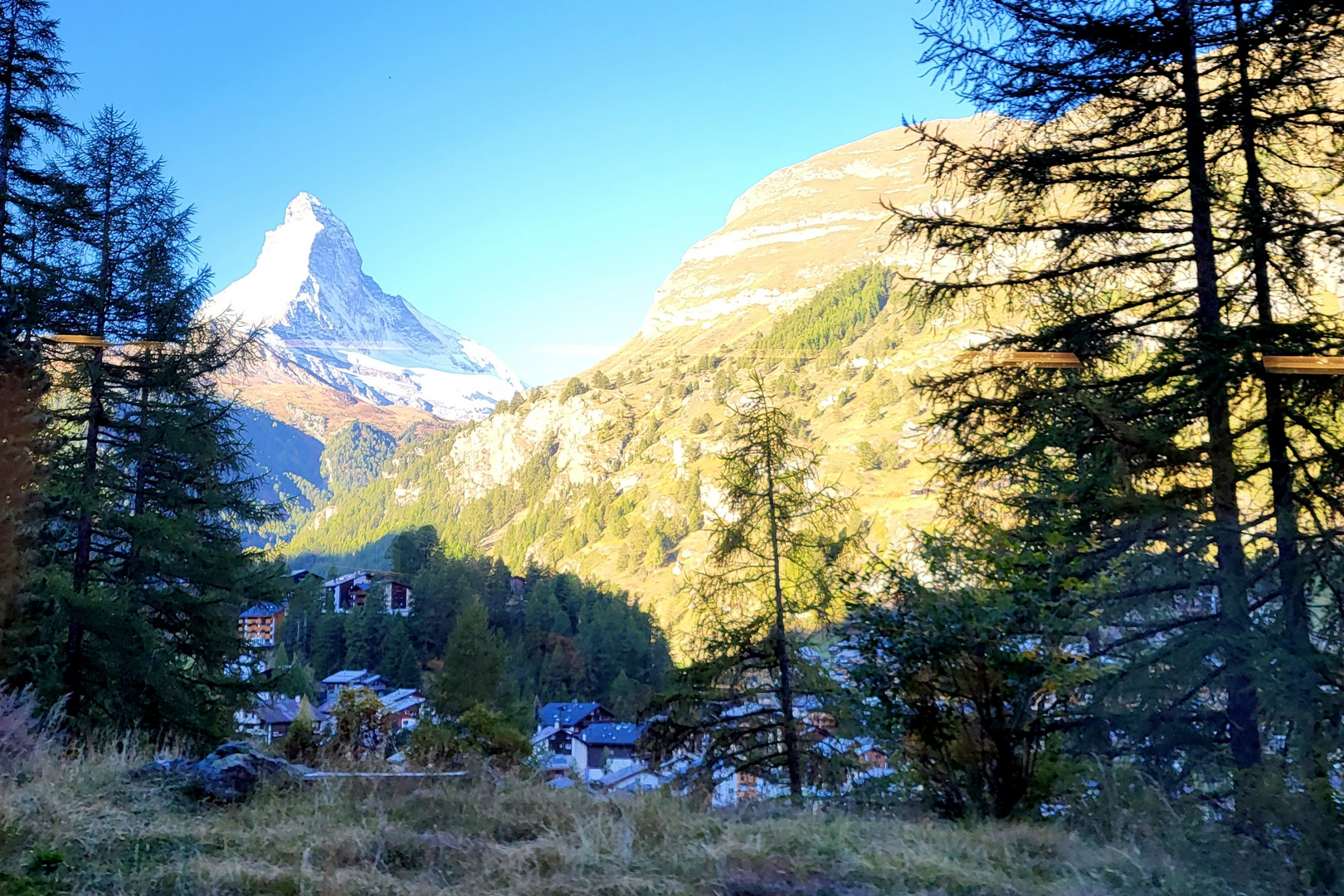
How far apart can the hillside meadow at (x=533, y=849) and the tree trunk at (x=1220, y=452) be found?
1.72 m

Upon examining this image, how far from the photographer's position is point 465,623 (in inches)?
1523

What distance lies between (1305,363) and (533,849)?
7.24m

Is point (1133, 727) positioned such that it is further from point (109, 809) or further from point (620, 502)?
point (620, 502)

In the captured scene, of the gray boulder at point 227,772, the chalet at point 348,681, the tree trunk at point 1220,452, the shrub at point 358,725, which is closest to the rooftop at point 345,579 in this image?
the chalet at point 348,681

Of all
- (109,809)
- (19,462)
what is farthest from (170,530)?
(109,809)

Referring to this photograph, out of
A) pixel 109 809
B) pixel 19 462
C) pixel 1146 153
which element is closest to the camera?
pixel 109 809

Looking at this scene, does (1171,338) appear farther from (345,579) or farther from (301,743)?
(345,579)

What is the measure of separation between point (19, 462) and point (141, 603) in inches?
149

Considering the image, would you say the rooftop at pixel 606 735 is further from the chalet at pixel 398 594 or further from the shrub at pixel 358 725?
the chalet at pixel 398 594

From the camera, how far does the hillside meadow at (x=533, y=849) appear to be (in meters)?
4.06

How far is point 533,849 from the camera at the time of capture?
Answer: 14.6ft

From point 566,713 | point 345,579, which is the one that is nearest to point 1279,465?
point 566,713

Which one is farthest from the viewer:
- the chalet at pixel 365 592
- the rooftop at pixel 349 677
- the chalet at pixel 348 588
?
the chalet at pixel 348 588

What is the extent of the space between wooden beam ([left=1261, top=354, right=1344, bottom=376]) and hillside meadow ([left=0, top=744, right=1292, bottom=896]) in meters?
3.99
